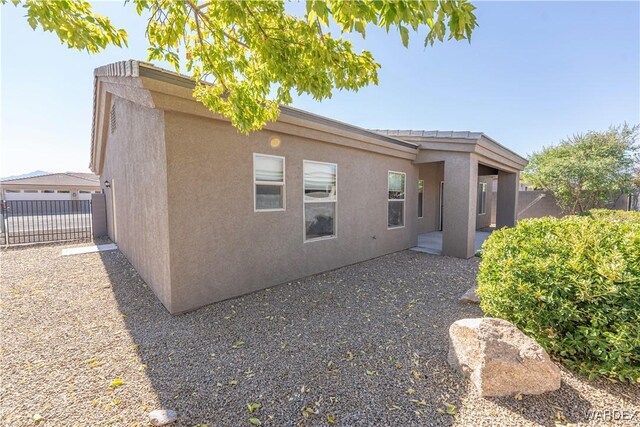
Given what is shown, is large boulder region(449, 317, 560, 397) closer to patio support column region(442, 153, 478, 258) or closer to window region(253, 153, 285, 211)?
window region(253, 153, 285, 211)

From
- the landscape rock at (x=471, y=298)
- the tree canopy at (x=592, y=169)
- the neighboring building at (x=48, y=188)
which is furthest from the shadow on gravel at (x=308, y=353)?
the neighboring building at (x=48, y=188)

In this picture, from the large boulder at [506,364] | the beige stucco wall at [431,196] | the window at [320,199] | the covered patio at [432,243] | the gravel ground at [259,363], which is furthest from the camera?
the beige stucco wall at [431,196]

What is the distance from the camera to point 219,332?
12.0ft

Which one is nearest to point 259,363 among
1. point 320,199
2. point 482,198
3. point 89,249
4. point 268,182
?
point 268,182

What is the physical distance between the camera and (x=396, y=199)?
8.45 metres

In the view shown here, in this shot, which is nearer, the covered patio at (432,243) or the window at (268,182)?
the window at (268,182)

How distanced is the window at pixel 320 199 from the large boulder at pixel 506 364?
389cm

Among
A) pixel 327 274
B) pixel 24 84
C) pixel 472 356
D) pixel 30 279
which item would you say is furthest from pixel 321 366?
pixel 24 84

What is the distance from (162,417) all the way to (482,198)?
15846mm

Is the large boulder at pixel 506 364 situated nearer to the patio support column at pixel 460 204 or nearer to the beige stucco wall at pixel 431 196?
the patio support column at pixel 460 204

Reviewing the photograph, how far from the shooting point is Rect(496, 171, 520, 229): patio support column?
38.6 feet

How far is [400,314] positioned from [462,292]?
1751 mm

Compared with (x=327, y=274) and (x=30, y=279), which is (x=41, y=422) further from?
(x=30, y=279)

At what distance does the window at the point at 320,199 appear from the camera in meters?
5.94
